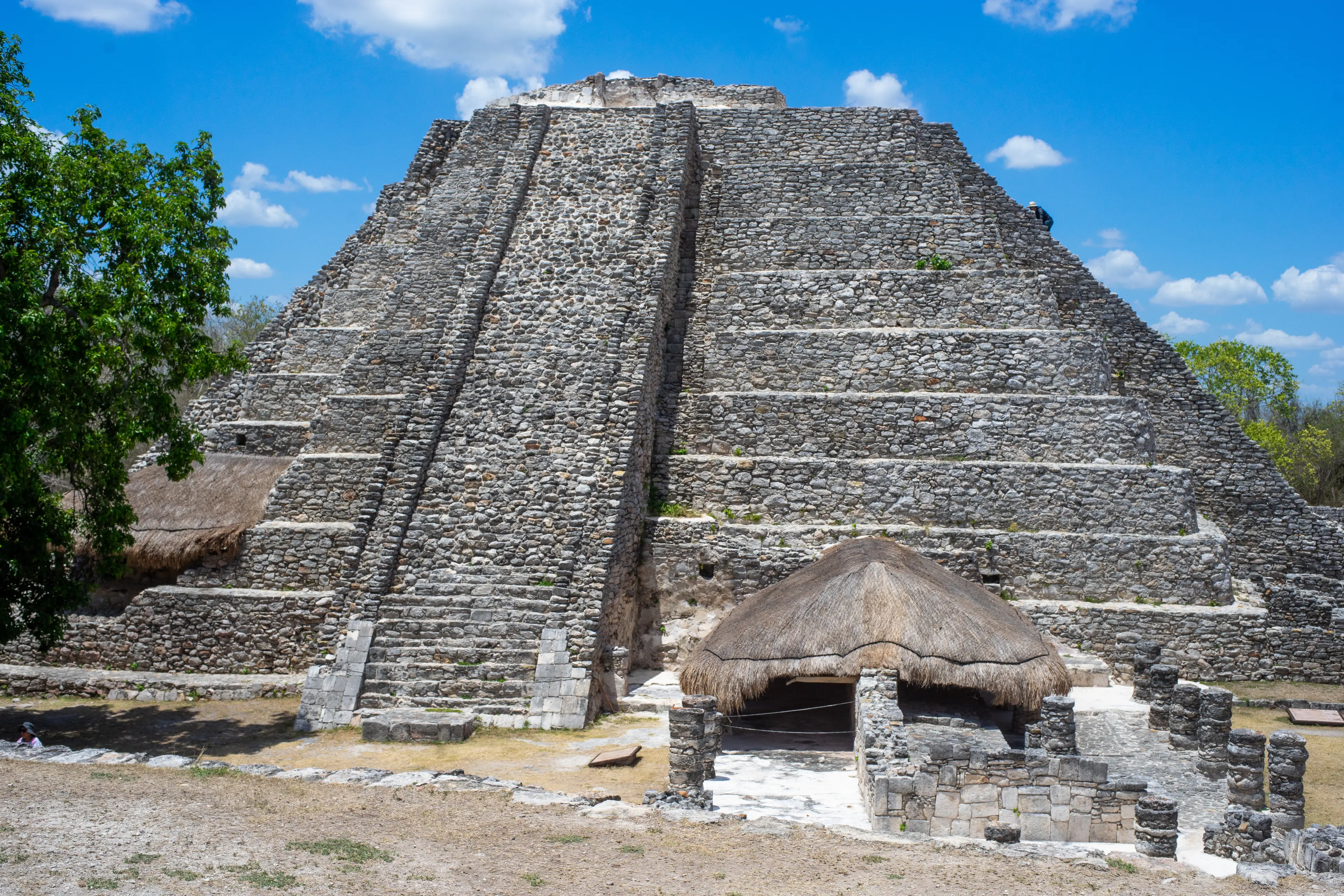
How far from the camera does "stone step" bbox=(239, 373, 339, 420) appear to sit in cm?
1748

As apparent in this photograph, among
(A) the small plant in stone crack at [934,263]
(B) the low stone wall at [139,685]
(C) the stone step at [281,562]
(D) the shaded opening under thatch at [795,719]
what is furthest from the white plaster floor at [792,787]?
(A) the small plant in stone crack at [934,263]

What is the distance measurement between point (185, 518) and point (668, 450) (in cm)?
674

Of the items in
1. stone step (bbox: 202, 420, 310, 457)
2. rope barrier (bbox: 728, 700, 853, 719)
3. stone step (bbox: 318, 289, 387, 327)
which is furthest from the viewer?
stone step (bbox: 318, 289, 387, 327)

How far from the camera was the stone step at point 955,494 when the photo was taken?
15.1m

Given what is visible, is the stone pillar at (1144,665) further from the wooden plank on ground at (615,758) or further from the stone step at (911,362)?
the wooden plank on ground at (615,758)

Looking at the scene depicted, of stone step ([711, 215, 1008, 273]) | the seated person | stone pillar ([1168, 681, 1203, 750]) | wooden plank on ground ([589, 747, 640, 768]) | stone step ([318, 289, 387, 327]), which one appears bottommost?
the seated person

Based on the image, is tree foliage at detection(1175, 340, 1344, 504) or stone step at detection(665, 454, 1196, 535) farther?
tree foliage at detection(1175, 340, 1344, 504)

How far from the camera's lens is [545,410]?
49.9 feet

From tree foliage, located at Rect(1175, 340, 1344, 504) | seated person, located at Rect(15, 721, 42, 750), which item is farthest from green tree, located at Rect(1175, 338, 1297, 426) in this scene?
seated person, located at Rect(15, 721, 42, 750)

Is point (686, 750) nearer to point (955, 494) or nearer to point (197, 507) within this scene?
point (955, 494)

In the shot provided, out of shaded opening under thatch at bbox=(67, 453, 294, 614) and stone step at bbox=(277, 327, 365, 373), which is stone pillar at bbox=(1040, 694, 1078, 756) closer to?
shaded opening under thatch at bbox=(67, 453, 294, 614)

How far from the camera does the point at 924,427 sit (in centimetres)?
1588

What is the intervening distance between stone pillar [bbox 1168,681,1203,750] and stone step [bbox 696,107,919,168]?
11.1 metres

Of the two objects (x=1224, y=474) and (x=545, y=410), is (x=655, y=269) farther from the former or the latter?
(x=1224, y=474)
